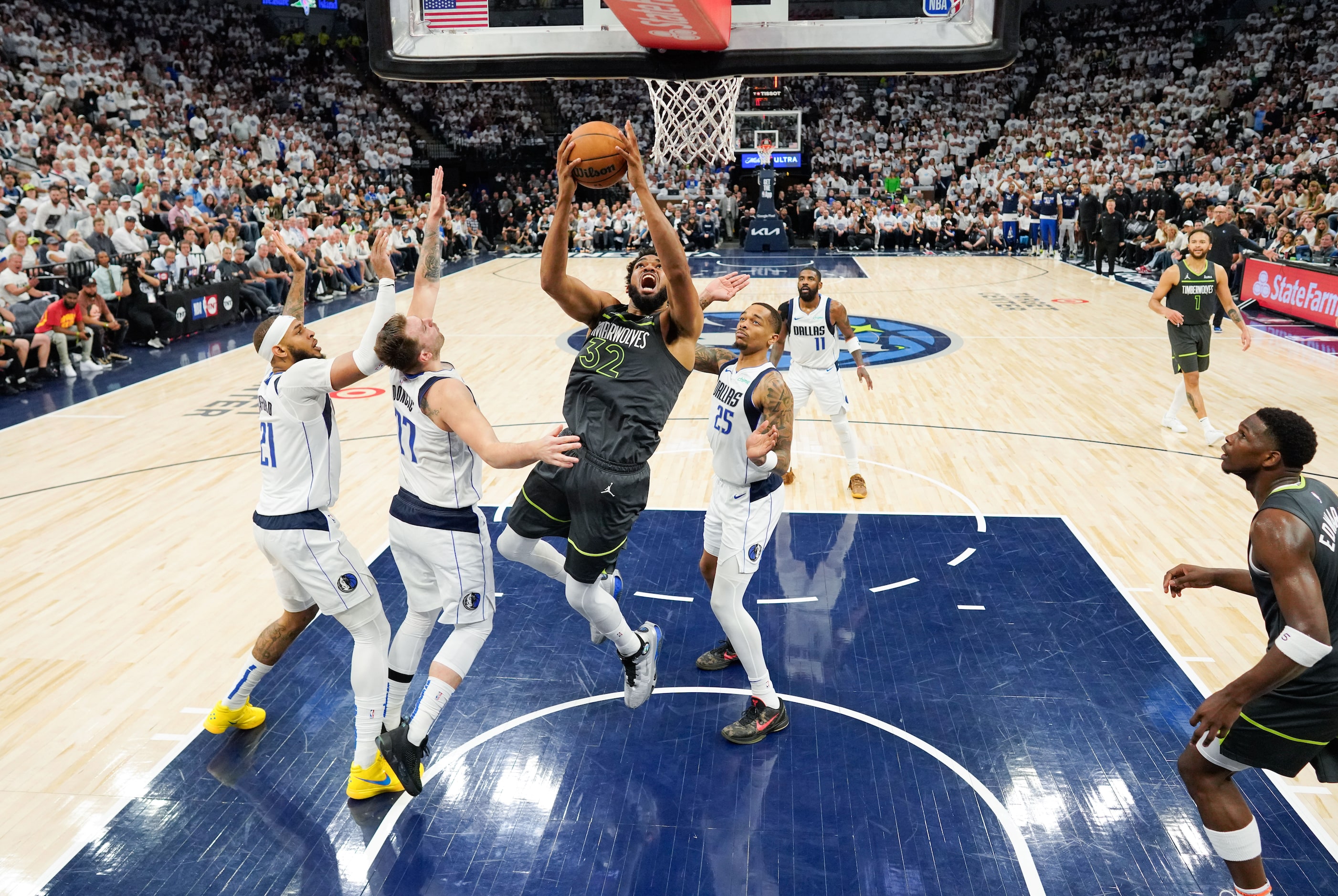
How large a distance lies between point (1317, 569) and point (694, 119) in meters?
6.62

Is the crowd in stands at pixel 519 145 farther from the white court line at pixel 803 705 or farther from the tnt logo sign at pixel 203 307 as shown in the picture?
the white court line at pixel 803 705

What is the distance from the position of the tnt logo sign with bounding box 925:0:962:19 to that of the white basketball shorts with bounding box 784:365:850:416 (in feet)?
8.38

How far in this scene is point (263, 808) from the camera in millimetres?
4102

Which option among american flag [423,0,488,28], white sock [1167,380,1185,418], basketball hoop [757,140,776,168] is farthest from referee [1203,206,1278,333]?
basketball hoop [757,140,776,168]

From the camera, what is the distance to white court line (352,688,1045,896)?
3.77 meters

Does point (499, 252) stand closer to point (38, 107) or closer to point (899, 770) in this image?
point (38, 107)

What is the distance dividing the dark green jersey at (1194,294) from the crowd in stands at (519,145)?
787 cm

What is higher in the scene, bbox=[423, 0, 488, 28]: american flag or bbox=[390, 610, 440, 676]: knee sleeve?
bbox=[423, 0, 488, 28]: american flag

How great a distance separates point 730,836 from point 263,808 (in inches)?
74.1

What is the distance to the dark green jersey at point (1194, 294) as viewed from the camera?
8742 millimetres

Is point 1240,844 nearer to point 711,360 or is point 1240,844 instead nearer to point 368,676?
point 711,360

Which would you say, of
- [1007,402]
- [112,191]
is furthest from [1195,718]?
[112,191]

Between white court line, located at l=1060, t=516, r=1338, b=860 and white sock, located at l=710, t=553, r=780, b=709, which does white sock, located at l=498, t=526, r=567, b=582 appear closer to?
white sock, located at l=710, t=553, r=780, b=709

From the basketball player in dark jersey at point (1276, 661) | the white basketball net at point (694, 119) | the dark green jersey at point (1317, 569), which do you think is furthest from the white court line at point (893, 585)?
the white basketball net at point (694, 119)
